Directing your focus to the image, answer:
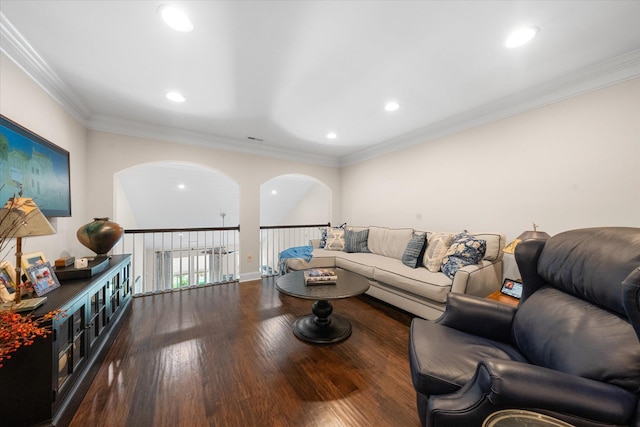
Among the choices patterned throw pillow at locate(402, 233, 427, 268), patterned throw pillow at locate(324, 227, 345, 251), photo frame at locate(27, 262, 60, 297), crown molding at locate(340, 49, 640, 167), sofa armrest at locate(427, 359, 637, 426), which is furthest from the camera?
patterned throw pillow at locate(324, 227, 345, 251)

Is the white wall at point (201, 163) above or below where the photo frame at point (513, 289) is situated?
above

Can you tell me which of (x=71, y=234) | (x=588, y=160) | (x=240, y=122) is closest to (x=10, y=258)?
(x=71, y=234)

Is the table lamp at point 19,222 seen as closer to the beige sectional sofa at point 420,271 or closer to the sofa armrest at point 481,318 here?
the sofa armrest at point 481,318

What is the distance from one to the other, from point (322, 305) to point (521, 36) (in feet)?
8.91

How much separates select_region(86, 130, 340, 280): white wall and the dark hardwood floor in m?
1.51

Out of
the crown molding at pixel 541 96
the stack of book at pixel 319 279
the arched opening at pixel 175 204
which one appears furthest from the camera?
Result: the arched opening at pixel 175 204

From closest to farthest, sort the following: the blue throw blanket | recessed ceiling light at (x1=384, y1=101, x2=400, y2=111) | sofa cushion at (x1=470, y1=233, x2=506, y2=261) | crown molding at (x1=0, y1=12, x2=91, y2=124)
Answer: crown molding at (x1=0, y1=12, x2=91, y2=124) → sofa cushion at (x1=470, y1=233, x2=506, y2=261) → recessed ceiling light at (x1=384, y1=101, x2=400, y2=111) → the blue throw blanket

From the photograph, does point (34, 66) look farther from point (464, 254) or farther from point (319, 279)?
point (464, 254)

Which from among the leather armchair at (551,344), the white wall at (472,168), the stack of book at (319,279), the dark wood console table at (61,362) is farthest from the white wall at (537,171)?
the dark wood console table at (61,362)

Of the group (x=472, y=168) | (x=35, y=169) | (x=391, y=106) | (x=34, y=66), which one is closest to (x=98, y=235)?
(x=35, y=169)

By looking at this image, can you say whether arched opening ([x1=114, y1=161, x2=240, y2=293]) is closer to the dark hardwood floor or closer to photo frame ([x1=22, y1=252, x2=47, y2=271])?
the dark hardwood floor

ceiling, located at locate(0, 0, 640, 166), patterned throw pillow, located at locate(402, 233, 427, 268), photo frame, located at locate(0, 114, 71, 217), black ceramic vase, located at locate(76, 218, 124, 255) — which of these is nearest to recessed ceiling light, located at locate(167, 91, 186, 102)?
ceiling, located at locate(0, 0, 640, 166)

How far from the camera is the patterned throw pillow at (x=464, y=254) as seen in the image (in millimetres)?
2354

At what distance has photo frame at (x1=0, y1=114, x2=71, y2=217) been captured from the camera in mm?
1566
